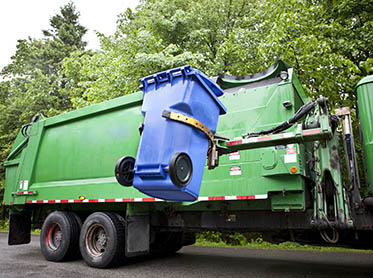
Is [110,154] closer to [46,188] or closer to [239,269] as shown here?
[46,188]

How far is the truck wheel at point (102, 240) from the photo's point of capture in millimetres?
5340

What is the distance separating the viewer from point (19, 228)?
7207mm

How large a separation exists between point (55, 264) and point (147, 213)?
1916mm

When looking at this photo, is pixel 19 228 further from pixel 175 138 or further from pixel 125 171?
pixel 175 138

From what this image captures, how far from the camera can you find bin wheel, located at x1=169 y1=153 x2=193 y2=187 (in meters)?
2.57

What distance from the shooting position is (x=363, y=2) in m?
7.89

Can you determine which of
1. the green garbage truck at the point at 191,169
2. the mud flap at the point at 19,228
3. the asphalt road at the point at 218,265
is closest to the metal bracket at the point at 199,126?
the green garbage truck at the point at 191,169

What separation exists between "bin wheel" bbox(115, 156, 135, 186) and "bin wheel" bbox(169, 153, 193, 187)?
51cm

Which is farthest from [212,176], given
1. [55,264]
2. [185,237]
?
[55,264]

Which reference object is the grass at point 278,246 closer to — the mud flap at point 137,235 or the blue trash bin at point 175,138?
the mud flap at point 137,235

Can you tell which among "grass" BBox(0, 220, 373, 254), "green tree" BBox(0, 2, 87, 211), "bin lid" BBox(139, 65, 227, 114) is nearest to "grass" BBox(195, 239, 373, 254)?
"grass" BBox(0, 220, 373, 254)

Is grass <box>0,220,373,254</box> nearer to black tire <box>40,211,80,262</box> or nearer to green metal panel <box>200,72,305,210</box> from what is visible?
black tire <box>40,211,80,262</box>

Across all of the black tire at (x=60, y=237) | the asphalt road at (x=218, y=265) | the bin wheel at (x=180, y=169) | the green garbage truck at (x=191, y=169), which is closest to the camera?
the bin wheel at (x=180, y=169)

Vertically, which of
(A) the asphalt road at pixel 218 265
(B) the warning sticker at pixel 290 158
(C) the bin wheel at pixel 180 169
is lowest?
(A) the asphalt road at pixel 218 265
